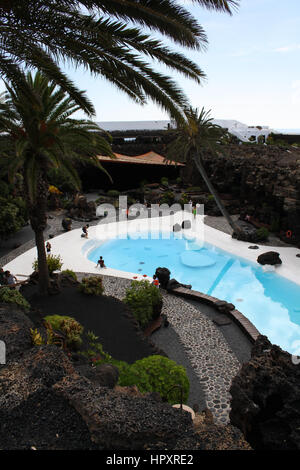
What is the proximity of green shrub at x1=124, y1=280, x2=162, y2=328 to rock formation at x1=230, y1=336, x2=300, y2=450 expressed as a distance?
5324mm

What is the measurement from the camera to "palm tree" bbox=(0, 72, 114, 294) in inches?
455

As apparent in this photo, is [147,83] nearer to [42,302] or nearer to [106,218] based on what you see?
[42,302]

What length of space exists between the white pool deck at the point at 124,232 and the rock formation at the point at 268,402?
971cm

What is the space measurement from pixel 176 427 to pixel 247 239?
18629 mm

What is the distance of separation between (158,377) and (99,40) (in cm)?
740

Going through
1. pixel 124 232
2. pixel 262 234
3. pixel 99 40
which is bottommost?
pixel 124 232

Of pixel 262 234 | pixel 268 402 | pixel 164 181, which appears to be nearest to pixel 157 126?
pixel 164 181

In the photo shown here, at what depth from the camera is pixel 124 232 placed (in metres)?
25.3

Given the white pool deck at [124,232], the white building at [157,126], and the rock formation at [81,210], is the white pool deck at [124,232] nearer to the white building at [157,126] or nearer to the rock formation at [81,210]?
the rock formation at [81,210]

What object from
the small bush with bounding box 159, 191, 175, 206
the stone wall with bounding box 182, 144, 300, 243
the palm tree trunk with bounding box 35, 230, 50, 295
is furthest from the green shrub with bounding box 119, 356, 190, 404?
the small bush with bounding box 159, 191, 175, 206

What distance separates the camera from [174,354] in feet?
37.4

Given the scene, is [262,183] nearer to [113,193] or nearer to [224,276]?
[224,276]

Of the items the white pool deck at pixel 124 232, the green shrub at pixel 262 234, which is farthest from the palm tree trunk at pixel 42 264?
the green shrub at pixel 262 234

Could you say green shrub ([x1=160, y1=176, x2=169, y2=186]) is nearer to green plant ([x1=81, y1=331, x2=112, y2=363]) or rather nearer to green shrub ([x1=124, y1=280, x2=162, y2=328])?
green shrub ([x1=124, y1=280, x2=162, y2=328])
